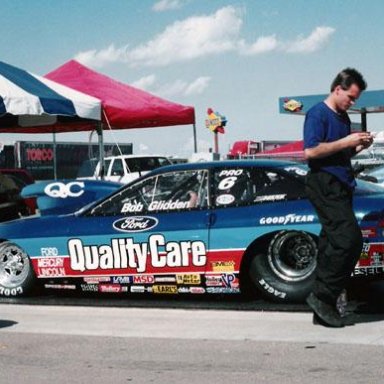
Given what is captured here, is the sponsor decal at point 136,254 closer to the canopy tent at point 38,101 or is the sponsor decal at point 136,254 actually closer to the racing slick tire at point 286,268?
the racing slick tire at point 286,268

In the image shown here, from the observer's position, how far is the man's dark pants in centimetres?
552

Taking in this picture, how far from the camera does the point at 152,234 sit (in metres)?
6.79

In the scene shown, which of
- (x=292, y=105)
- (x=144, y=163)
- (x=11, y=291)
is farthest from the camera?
(x=292, y=105)

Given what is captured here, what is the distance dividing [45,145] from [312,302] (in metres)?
29.9

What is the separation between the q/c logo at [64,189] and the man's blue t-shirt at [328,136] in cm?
321

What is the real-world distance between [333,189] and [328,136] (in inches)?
15.0

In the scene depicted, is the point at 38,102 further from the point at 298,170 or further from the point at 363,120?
the point at 363,120

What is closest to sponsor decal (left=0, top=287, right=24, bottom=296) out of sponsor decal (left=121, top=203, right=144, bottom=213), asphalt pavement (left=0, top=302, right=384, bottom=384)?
asphalt pavement (left=0, top=302, right=384, bottom=384)

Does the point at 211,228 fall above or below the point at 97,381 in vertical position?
above

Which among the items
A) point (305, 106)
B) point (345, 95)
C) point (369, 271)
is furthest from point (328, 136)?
point (305, 106)

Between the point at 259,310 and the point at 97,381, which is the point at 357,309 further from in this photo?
the point at 97,381

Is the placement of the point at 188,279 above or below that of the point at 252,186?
below

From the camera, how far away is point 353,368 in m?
4.54

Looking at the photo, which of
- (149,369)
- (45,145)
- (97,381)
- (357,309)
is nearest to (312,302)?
(357,309)
